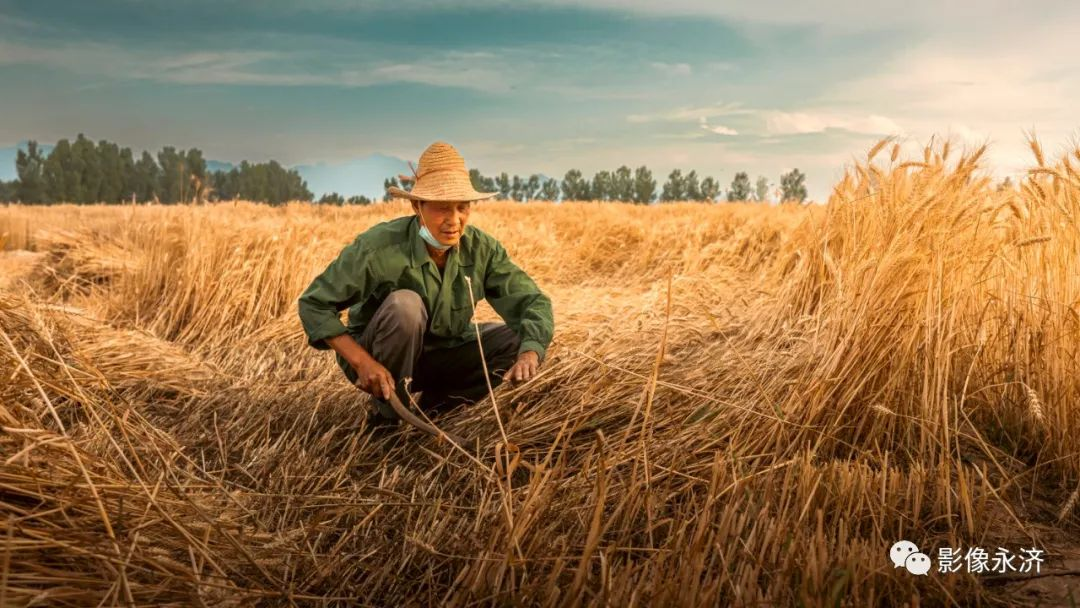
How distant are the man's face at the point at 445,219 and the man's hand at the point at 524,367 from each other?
45 centimetres

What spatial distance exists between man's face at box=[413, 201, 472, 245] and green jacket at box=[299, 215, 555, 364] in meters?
0.11

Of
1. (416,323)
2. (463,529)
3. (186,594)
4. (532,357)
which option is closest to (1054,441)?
(532,357)

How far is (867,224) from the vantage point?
2920 mm

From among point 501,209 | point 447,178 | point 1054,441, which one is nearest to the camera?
point 1054,441

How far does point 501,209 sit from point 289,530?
9191 millimetres

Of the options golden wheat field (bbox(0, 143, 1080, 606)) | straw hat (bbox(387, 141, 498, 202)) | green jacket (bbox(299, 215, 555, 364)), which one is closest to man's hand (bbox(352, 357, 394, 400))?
green jacket (bbox(299, 215, 555, 364))

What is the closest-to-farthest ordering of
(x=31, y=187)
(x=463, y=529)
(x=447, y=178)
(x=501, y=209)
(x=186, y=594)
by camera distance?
(x=186, y=594), (x=463, y=529), (x=447, y=178), (x=501, y=209), (x=31, y=187)

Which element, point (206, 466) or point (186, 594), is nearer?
point (186, 594)

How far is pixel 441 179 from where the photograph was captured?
2436mm

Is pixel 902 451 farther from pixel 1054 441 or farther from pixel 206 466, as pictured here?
pixel 206 466

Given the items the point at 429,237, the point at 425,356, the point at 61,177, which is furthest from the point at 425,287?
the point at 61,177

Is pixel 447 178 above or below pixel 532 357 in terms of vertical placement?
above

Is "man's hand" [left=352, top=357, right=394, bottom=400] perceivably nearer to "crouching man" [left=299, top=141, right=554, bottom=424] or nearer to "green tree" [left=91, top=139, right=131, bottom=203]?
"crouching man" [left=299, top=141, right=554, bottom=424]

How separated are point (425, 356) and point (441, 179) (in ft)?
2.38
